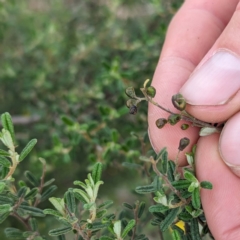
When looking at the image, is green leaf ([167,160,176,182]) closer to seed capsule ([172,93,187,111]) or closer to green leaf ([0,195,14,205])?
seed capsule ([172,93,187,111])

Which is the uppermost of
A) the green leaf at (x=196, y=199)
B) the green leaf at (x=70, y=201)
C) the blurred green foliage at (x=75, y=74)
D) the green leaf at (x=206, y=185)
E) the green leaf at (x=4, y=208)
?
the green leaf at (x=206, y=185)

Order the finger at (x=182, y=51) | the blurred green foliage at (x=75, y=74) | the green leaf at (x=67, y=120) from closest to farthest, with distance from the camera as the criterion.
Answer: the finger at (x=182, y=51) → the green leaf at (x=67, y=120) → the blurred green foliage at (x=75, y=74)

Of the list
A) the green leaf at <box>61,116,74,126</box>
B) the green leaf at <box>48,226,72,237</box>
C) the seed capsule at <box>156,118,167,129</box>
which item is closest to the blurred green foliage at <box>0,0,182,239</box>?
the green leaf at <box>61,116,74,126</box>

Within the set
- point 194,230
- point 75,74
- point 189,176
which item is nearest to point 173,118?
point 189,176

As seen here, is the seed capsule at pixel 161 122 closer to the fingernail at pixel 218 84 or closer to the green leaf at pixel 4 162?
the fingernail at pixel 218 84

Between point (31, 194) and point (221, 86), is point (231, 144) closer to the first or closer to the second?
point (221, 86)

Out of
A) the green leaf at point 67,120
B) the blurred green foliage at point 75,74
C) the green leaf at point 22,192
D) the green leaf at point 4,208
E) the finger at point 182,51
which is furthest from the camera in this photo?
the blurred green foliage at point 75,74

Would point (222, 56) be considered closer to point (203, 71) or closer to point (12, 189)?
point (203, 71)

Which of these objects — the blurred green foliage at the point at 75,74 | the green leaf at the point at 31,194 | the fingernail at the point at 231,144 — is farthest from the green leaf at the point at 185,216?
the blurred green foliage at the point at 75,74
